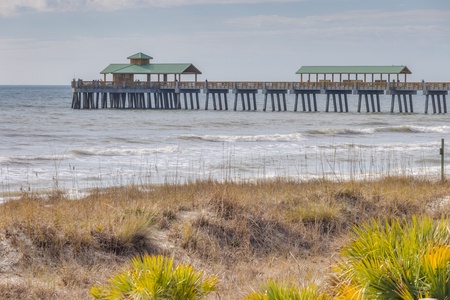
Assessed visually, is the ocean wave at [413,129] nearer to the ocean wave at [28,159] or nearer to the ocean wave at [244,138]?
the ocean wave at [244,138]

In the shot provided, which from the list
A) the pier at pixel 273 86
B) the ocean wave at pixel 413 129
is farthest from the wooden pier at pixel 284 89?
the ocean wave at pixel 413 129

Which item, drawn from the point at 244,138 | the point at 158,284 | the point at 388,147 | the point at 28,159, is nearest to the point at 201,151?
the point at 28,159

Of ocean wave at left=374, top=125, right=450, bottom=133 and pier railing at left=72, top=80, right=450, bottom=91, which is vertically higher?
pier railing at left=72, top=80, right=450, bottom=91

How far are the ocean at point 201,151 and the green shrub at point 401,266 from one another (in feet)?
29.1

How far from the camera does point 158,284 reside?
6.14 metres

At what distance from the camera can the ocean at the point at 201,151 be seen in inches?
838

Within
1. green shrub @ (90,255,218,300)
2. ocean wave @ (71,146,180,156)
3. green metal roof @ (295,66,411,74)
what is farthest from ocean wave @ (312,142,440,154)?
Answer: green metal roof @ (295,66,411,74)

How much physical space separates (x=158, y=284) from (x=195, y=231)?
5441 mm

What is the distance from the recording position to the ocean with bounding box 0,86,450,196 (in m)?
21.3

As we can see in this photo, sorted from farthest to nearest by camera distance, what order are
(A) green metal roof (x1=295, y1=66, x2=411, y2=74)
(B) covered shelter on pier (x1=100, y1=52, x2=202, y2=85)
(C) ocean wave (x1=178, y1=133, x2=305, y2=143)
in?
(B) covered shelter on pier (x1=100, y1=52, x2=202, y2=85) < (A) green metal roof (x1=295, y1=66, x2=411, y2=74) < (C) ocean wave (x1=178, y1=133, x2=305, y2=143)

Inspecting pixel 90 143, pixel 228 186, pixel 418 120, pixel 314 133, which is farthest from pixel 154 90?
pixel 228 186

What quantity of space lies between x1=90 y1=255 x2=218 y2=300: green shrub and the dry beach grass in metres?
2.01

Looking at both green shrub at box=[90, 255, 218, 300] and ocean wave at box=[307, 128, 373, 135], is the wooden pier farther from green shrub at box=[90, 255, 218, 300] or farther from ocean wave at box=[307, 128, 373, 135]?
green shrub at box=[90, 255, 218, 300]

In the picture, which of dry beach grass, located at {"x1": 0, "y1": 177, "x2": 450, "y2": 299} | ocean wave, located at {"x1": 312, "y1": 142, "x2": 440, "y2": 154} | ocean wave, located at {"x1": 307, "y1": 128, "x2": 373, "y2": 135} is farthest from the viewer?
ocean wave, located at {"x1": 307, "y1": 128, "x2": 373, "y2": 135}
